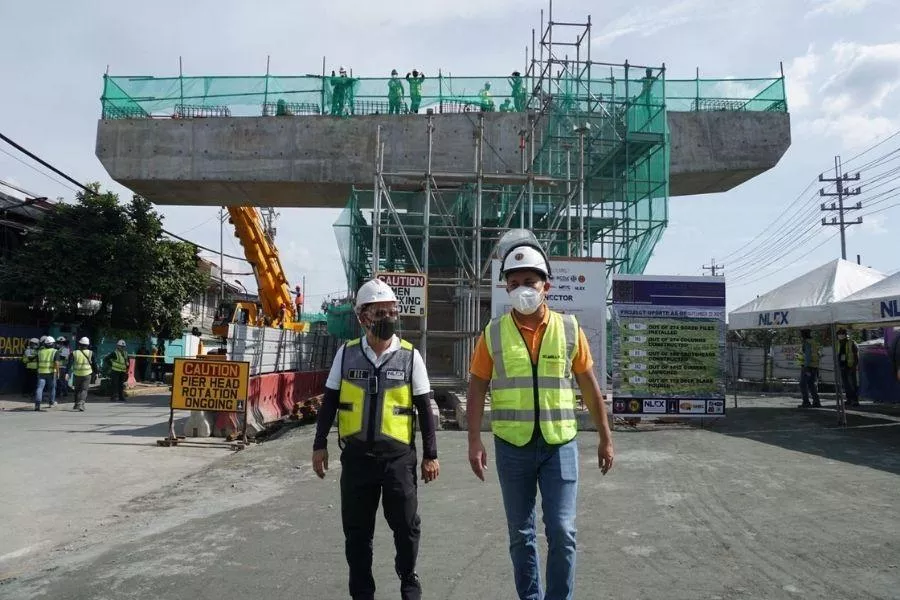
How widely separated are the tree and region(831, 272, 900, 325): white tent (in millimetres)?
19094

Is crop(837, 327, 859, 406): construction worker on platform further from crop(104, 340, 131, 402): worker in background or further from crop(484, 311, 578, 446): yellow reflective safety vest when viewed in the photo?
crop(104, 340, 131, 402): worker in background

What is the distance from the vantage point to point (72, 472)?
7.90 metres

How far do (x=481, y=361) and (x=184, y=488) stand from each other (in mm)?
5169

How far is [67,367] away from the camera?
18531mm

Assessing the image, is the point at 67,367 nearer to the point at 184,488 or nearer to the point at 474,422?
the point at 184,488

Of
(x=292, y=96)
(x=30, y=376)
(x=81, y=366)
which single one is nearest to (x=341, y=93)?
(x=292, y=96)

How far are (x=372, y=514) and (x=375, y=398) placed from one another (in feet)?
2.04

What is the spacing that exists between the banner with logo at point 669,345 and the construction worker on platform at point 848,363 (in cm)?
528

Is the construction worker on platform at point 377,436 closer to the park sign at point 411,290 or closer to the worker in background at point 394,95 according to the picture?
the park sign at point 411,290

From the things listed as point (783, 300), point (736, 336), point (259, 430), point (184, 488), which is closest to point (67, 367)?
point (259, 430)

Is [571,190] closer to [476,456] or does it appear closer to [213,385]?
[213,385]

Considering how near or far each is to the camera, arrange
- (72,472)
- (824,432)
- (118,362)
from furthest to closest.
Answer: (118,362) → (824,432) → (72,472)

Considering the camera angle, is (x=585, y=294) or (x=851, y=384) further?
(x=851, y=384)

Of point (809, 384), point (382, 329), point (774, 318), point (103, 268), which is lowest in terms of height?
point (809, 384)
